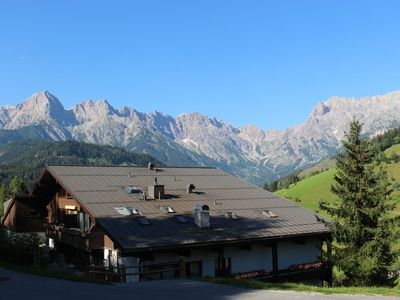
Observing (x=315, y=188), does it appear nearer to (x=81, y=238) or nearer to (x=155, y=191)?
(x=155, y=191)

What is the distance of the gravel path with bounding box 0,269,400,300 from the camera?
14.7 meters

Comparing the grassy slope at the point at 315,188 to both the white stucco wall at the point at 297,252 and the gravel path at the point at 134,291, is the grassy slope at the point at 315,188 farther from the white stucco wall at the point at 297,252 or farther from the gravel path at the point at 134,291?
the gravel path at the point at 134,291

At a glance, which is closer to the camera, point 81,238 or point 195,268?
point 195,268

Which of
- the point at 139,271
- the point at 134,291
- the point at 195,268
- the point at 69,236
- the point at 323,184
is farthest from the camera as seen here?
the point at 323,184

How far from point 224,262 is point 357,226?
7.86 metres

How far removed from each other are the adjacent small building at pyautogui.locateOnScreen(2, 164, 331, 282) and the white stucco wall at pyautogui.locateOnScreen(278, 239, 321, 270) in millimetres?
63

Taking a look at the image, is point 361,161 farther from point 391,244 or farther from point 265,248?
point 265,248

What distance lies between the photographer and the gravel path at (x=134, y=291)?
14742 millimetres

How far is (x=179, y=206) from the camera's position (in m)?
30.8

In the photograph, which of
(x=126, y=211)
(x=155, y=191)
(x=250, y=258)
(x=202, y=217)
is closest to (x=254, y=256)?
(x=250, y=258)

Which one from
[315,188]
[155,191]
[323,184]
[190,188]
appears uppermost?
[323,184]

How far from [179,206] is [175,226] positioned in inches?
130

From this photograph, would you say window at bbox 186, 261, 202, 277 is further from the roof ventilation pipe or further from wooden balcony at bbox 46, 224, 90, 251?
the roof ventilation pipe

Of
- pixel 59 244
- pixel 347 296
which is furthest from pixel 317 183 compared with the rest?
pixel 347 296
